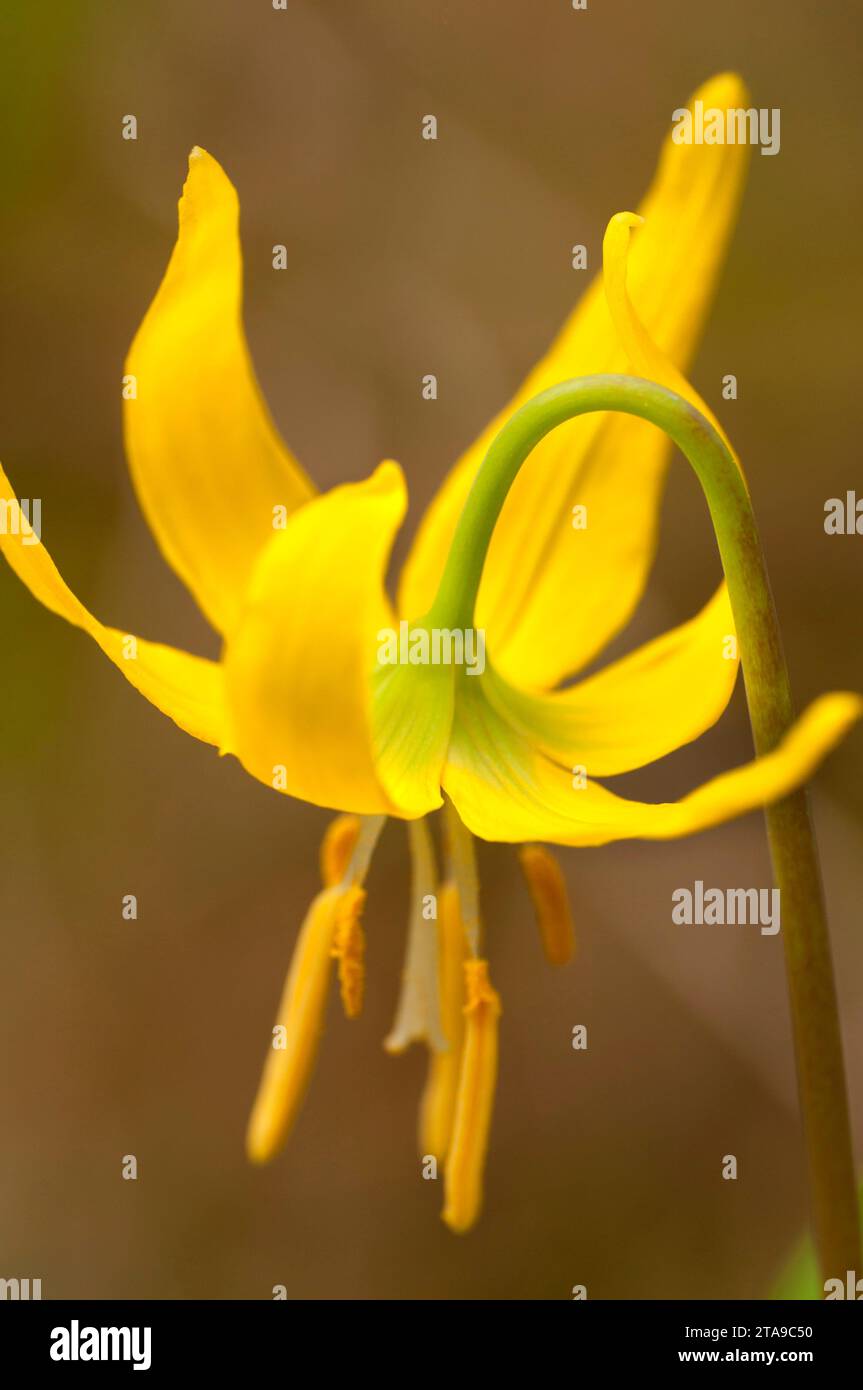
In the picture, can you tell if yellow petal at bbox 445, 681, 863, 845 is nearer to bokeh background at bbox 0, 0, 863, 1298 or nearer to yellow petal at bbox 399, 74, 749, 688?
yellow petal at bbox 399, 74, 749, 688

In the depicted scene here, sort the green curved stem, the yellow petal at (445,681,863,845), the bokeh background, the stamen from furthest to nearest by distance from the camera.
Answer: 1. the bokeh background
2. the stamen
3. the green curved stem
4. the yellow petal at (445,681,863,845)

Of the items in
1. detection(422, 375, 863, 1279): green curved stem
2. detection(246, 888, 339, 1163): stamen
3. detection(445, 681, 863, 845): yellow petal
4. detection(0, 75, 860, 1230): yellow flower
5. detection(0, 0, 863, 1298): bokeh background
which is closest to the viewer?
detection(445, 681, 863, 845): yellow petal

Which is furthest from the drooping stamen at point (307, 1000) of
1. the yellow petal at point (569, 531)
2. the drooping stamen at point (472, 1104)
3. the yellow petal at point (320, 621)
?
the yellow petal at point (320, 621)

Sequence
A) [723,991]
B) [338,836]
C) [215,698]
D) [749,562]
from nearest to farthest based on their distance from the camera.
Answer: [749,562]
[215,698]
[338,836]
[723,991]

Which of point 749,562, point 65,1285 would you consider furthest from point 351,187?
point 65,1285

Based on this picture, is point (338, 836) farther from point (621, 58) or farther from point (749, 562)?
point (621, 58)

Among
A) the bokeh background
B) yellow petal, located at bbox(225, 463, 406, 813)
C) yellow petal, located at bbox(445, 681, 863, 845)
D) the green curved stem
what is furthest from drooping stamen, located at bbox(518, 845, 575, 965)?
the bokeh background

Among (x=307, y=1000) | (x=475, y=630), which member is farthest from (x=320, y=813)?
(x=475, y=630)
